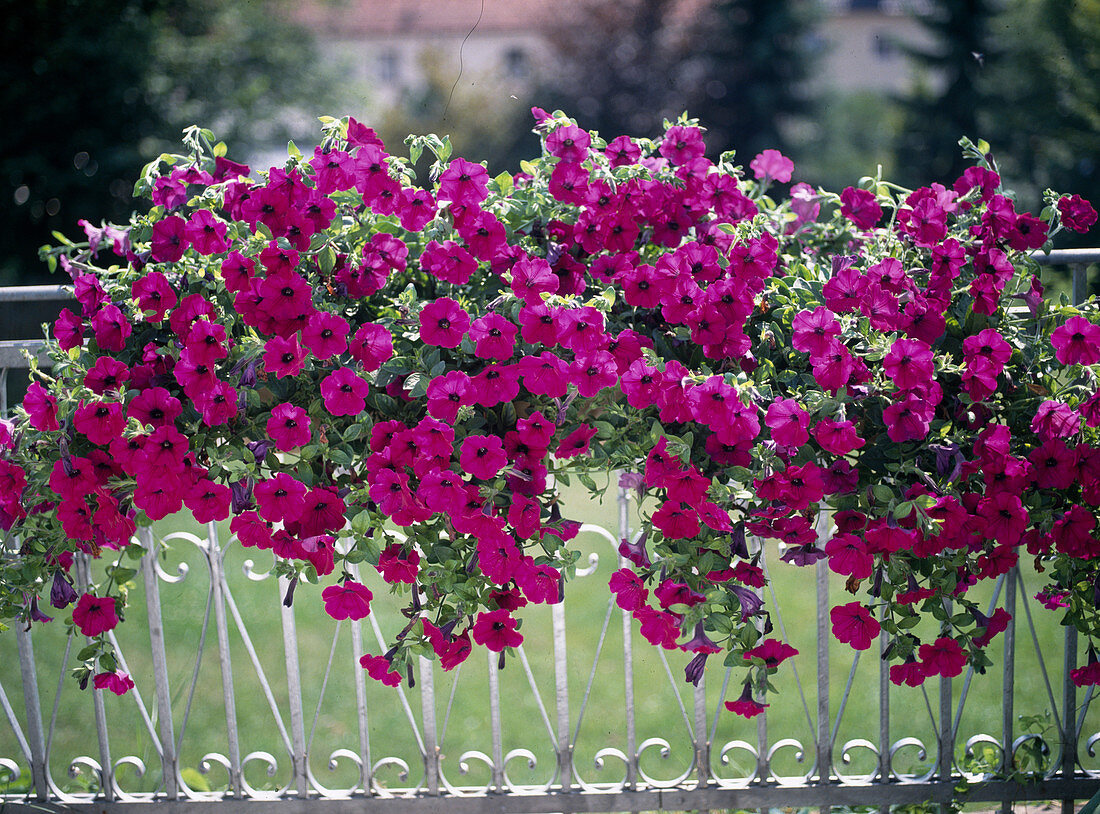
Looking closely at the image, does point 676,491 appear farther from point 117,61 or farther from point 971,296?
point 117,61

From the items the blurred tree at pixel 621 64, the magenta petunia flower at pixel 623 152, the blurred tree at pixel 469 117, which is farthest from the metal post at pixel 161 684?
the blurred tree at pixel 621 64

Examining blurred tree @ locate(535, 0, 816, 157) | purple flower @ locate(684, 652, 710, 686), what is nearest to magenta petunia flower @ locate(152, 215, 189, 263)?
purple flower @ locate(684, 652, 710, 686)

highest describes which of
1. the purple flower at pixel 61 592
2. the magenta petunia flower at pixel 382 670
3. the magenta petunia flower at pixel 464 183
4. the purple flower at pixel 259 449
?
the magenta petunia flower at pixel 464 183

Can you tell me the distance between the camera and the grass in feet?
8.75

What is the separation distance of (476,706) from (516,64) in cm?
1334

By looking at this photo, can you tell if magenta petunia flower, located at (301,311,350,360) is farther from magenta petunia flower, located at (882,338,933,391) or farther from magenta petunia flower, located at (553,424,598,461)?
magenta petunia flower, located at (882,338,933,391)

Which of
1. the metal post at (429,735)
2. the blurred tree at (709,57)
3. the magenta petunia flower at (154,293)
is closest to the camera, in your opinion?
the magenta petunia flower at (154,293)

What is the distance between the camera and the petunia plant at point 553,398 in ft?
4.04

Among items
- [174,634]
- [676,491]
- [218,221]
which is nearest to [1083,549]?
[676,491]

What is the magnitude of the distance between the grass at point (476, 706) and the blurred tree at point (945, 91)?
1071 centimetres

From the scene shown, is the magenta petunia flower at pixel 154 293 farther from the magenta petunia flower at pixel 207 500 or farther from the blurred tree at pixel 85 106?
the blurred tree at pixel 85 106

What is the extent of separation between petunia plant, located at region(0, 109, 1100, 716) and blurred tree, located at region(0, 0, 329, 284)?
8087 millimetres

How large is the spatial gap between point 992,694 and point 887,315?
91.2 inches

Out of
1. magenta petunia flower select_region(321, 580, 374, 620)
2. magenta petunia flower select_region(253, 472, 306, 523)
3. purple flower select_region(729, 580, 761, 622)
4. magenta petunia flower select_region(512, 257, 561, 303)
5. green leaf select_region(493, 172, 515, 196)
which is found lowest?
purple flower select_region(729, 580, 761, 622)
